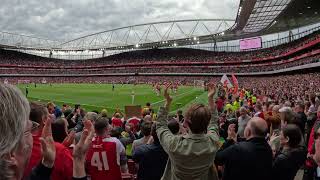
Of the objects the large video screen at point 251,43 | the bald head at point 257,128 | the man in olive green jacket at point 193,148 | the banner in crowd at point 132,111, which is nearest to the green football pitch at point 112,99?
the banner in crowd at point 132,111

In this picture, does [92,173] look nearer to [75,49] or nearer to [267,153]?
[267,153]

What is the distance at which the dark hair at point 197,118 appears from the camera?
13.5 feet

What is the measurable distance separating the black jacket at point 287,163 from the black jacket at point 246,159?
0.96 ft

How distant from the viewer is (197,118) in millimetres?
4105

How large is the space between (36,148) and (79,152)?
930 millimetres

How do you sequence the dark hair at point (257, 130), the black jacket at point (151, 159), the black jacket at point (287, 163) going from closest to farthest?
the dark hair at point (257, 130) < the black jacket at point (287, 163) < the black jacket at point (151, 159)

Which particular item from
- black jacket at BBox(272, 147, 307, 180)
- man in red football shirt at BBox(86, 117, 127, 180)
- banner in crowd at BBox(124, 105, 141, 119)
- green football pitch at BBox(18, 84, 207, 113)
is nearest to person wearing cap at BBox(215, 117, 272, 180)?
black jacket at BBox(272, 147, 307, 180)

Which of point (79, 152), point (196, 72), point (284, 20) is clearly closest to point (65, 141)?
point (79, 152)

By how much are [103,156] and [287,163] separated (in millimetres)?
2597

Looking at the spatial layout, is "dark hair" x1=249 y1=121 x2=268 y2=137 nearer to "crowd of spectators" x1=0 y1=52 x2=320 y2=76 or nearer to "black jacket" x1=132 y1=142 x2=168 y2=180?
"black jacket" x1=132 y1=142 x2=168 y2=180

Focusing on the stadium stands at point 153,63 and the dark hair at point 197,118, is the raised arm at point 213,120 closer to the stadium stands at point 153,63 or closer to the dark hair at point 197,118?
the dark hair at point 197,118

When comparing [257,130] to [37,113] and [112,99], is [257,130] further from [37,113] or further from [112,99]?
[112,99]

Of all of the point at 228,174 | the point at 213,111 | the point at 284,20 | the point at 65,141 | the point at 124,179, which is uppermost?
the point at 284,20

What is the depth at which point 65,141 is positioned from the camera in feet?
16.0
